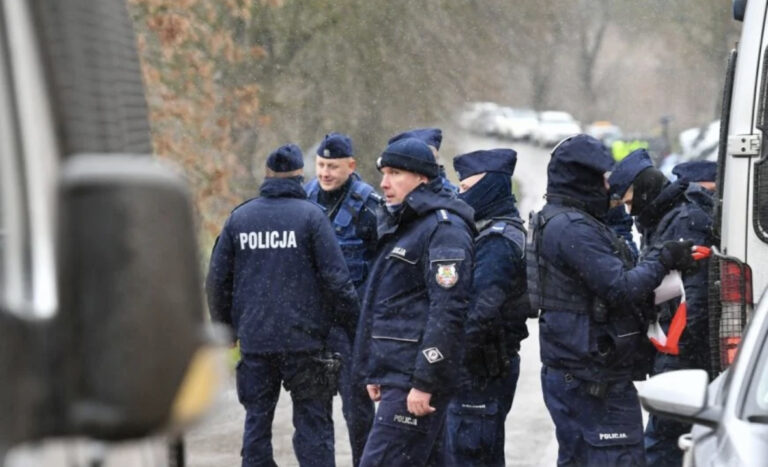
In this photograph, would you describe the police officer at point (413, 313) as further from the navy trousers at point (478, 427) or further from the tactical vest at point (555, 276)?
the navy trousers at point (478, 427)

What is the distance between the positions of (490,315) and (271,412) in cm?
138

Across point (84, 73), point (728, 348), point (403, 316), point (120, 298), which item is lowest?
point (728, 348)

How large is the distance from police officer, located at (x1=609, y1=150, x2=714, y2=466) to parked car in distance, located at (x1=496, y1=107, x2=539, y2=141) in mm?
16706

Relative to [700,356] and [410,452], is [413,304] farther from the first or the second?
[700,356]

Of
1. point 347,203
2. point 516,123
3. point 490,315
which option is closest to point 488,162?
point 490,315

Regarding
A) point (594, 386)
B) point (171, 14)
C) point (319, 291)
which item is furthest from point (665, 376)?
point (171, 14)

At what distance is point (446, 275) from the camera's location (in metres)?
6.74

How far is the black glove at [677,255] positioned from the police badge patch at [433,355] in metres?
1.02

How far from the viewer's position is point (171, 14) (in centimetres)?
1285

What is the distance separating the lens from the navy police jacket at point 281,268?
8078mm

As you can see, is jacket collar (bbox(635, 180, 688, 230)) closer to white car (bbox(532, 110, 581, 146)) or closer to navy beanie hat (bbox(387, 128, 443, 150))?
navy beanie hat (bbox(387, 128, 443, 150))

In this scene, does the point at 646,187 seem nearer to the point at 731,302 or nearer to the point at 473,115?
the point at 731,302

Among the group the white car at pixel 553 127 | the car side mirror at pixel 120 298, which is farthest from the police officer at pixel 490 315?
the white car at pixel 553 127

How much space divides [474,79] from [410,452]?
47.7ft
